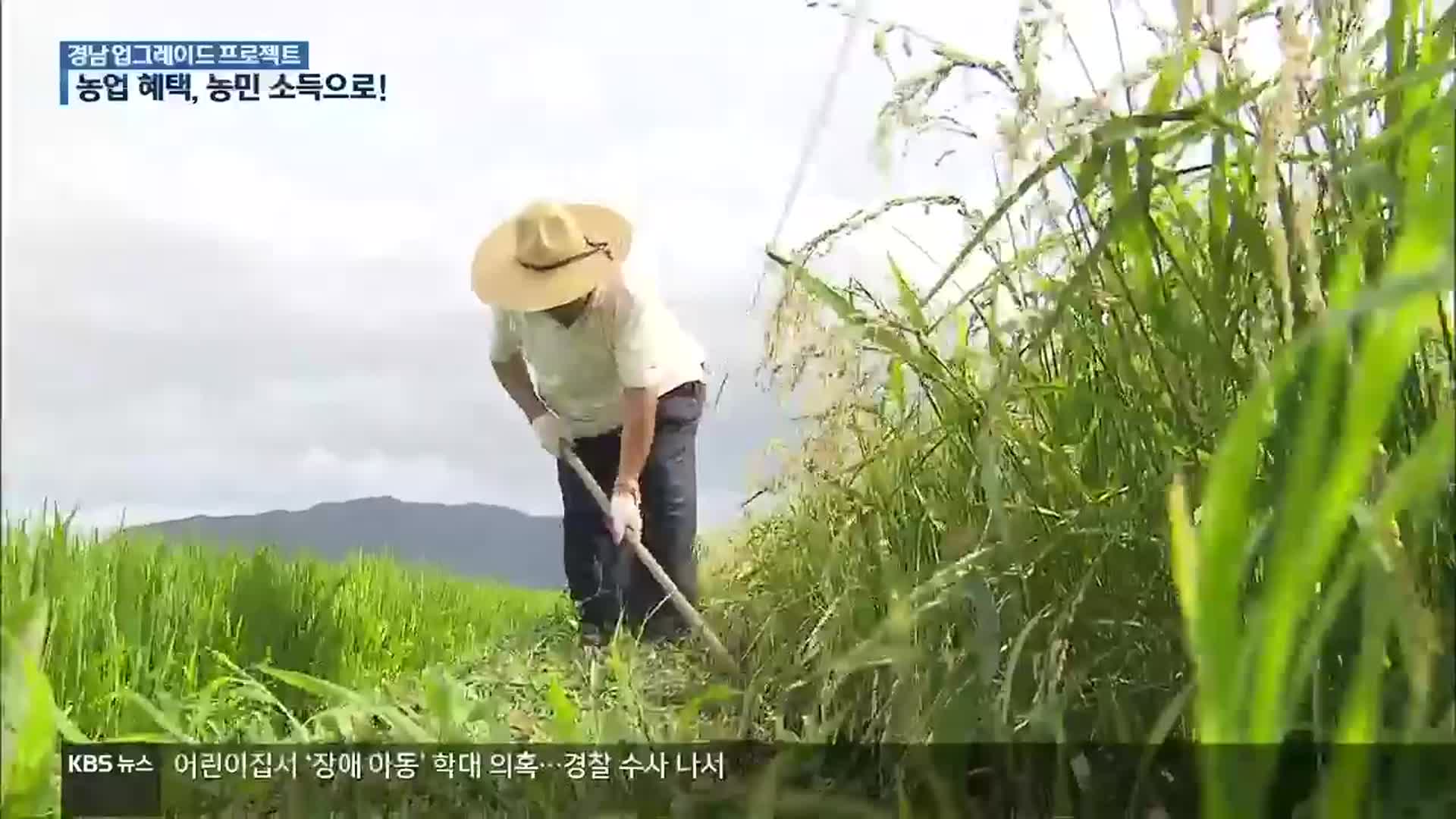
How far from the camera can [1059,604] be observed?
846 mm

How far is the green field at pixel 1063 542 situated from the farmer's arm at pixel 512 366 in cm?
17

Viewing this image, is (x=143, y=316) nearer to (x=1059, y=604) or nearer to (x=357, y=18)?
(x=357, y=18)

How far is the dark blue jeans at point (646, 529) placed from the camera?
3.48 feet

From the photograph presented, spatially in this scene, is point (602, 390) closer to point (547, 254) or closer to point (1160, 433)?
point (547, 254)

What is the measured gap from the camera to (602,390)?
116 cm

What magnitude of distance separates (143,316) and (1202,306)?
0.83m

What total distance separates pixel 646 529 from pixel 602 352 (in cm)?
17

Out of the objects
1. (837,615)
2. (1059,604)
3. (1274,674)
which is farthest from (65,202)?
(1274,674)
